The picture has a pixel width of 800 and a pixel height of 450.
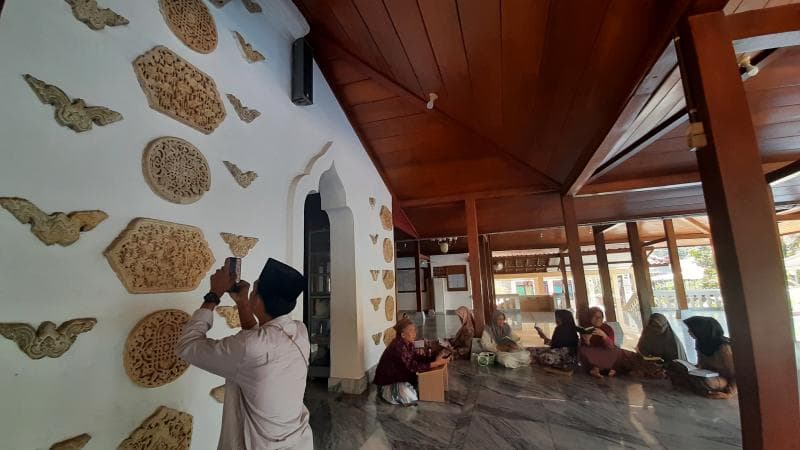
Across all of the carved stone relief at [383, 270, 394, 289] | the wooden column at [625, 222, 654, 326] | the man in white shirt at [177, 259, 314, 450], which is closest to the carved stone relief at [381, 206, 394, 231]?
the carved stone relief at [383, 270, 394, 289]

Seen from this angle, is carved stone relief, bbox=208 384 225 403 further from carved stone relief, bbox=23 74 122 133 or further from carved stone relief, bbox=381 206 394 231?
carved stone relief, bbox=381 206 394 231

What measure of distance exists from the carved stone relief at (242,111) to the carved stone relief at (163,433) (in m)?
1.53

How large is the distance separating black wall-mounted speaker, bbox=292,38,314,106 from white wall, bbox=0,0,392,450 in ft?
1.92

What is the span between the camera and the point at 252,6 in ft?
6.86

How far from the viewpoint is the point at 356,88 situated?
3.07m

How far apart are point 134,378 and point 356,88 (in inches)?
110

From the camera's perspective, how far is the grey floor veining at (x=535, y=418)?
2.07m

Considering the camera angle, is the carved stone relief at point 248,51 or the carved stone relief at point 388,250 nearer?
the carved stone relief at point 248,51

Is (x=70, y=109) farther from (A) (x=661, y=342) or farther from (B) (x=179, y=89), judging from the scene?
(A) (x=661, y=342)

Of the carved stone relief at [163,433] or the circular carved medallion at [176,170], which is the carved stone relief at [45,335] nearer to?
the carved stone relief at [163,433]

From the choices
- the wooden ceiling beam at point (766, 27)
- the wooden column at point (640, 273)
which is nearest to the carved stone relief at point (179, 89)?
the wooden ceiling beam at point (766, 27)

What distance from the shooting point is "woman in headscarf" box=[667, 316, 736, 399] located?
2725 mm

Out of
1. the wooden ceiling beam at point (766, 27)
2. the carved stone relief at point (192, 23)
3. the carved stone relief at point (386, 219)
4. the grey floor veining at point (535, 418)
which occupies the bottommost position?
the grey floor veining at point (535, 418)

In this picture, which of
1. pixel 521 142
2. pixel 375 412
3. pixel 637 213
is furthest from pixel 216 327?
pixel 637 213
